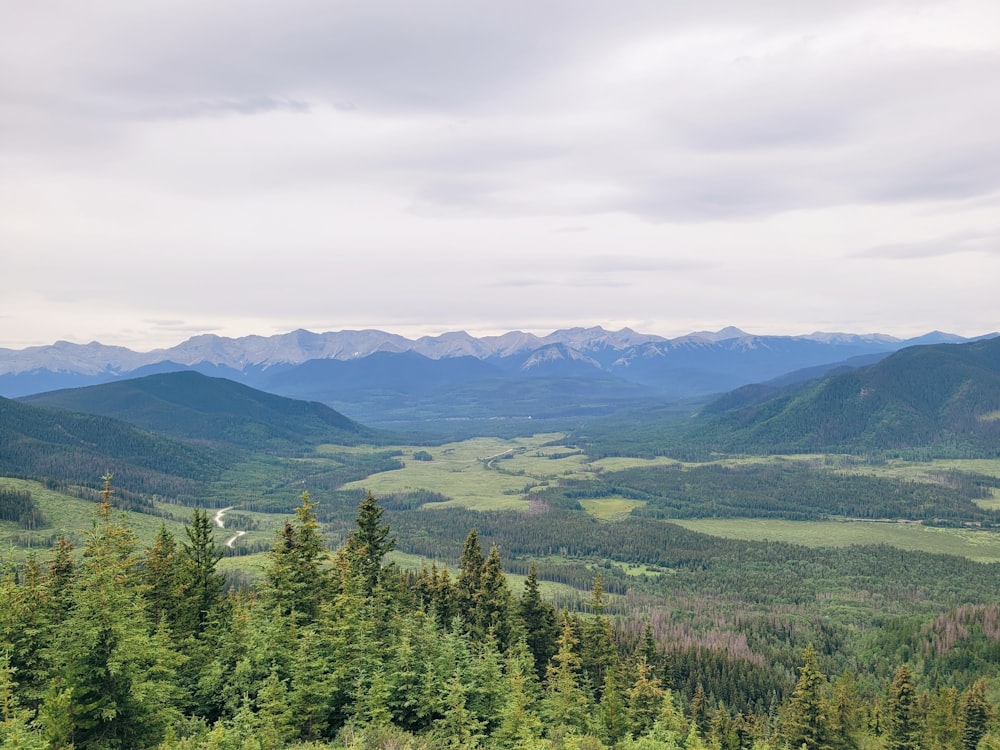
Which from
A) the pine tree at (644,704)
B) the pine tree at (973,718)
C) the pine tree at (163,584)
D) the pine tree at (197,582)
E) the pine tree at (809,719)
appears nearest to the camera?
the pine tree at (163,584)

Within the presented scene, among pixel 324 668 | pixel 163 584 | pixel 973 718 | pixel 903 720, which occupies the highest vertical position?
pixel 163 584

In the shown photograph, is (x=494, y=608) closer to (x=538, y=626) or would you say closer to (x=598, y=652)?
(x=538, y=626)

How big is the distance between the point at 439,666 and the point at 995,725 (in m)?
79.3

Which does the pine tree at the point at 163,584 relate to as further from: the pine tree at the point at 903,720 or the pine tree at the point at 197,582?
the pine tree at the point at 903,720

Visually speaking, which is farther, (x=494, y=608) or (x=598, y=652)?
(x=598, y=652)

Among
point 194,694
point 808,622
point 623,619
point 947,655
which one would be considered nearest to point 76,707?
Answer: point 194,694

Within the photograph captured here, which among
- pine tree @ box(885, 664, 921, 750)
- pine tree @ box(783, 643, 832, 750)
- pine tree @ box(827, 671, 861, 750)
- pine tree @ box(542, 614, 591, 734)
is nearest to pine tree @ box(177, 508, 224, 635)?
pine tree @ box(542, 614, 591, 734)

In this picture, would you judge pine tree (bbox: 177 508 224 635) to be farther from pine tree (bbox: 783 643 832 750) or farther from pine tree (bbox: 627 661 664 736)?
pine tree (bbox: 783 643 832 750)

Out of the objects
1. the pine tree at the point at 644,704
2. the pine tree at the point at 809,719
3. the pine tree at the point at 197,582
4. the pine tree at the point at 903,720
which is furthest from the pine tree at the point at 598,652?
the pine tree at the point at 197,582

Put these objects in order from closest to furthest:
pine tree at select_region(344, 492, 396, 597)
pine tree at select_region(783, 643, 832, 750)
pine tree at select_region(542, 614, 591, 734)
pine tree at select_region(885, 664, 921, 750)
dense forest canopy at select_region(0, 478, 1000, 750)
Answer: dense forest canopy at select_region(0, 478, 1000, 750) < pine tree at select_region(542, 614, 591, 734) < pine tree at select_region(344, 492, 396, 597) < pine tree at select_region(783, 643, 832, 750) < pine tree at select_region(885, 664, 921, 750)

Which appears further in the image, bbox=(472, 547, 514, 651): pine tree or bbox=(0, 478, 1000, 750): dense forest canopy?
bbox=(472, 547, 514, 651): pine tree

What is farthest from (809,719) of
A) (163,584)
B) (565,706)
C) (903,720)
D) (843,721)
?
(163,584)

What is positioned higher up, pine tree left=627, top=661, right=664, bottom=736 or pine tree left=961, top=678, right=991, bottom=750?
pine tree left=627, top=661, right=664, bottom=736

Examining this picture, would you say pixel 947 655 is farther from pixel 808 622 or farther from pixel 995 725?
pixel 995 725
